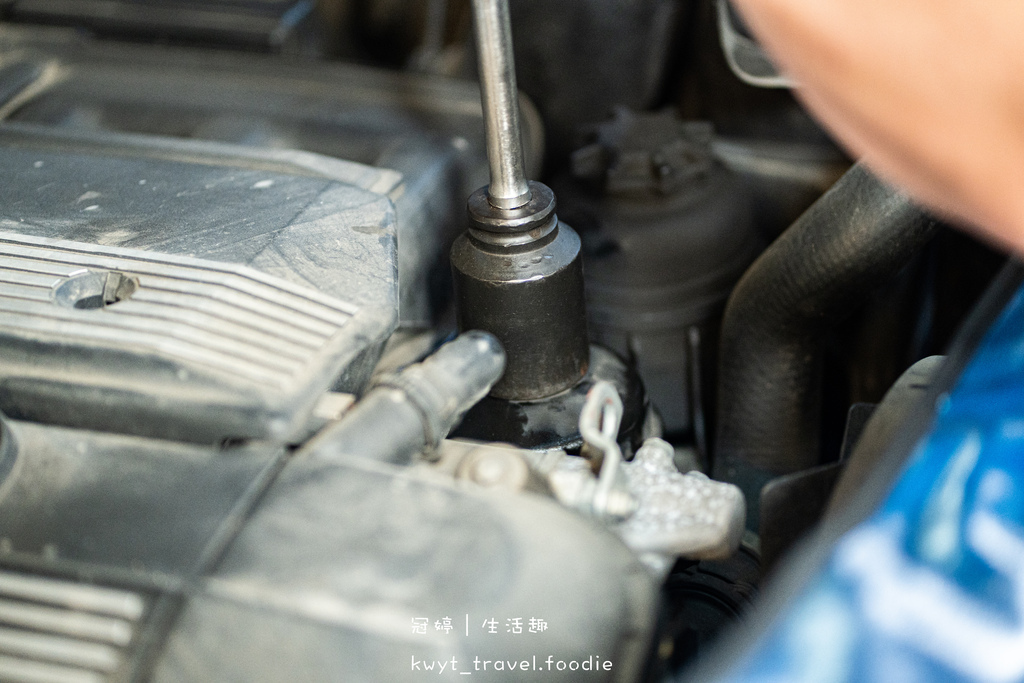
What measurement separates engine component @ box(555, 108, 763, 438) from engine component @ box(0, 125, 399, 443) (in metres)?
0.27

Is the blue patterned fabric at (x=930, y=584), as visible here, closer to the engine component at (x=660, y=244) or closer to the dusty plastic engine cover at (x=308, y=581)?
the dusty plastic engine cover at (x=308, y=581)

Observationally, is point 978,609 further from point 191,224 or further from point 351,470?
point 191,224

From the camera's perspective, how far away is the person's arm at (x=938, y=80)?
41 centimetres

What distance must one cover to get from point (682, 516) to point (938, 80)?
0.27m

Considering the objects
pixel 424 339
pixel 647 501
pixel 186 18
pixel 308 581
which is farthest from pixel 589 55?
pixel 308 581

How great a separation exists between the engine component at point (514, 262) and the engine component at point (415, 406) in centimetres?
9

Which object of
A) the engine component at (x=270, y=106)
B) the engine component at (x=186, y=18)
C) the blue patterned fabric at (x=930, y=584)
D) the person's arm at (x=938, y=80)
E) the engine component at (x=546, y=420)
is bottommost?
the engine component at (x=546, y=420)

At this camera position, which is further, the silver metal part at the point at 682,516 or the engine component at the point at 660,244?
the engine component at the point at 660,244

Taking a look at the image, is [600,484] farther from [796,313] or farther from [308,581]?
[796,313]

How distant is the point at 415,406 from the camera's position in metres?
0.54

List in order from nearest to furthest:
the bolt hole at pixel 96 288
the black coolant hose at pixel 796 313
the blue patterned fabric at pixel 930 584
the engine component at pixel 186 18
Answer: the blue patterned fabric at pixel 930 584 → the bolt hole at pixel 96 288 → the black coolant hose at pixel 796 313 → the engine component at pixel 186 18

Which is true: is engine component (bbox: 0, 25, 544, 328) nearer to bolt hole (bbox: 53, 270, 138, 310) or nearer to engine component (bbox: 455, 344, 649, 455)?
engine component (bbox: 455, 344, 649, 455)

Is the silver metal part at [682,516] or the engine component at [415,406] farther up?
the engine component at [415,406]

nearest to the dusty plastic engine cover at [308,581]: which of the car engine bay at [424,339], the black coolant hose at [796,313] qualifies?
the car engine bay at [424,339]
